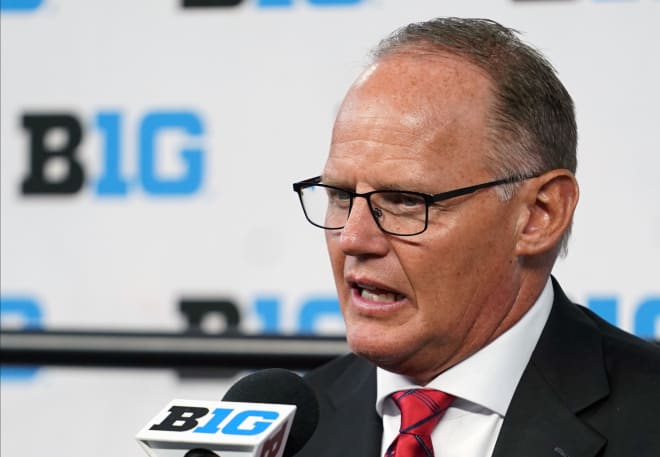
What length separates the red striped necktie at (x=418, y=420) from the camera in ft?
6.47

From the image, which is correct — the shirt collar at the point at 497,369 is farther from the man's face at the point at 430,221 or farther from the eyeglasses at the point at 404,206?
the eyeglasses at the point at 404,206

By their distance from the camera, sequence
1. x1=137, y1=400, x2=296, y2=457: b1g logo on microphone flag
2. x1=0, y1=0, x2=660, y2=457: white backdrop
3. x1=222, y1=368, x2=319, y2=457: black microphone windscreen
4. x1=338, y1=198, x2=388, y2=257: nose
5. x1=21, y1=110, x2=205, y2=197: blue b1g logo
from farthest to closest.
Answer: x1=21, y1=110, x2=205, y2=197: blue b1g logo
x1=0, y1=0, x2=660, y2=457: white backdrop
x1=338, y1=198, x2=388, y2=257: nose
x1=222, y1=368, x2=319, y2=457: black microphone windscreen
x1=137, y1=400, x2=296, y2=457: b1g logo on microphone flag

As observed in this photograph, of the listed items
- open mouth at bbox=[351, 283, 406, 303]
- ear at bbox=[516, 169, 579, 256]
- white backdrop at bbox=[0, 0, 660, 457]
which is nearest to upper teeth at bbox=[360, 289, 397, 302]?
open mouth at bbox=[351, 283, 406, 303]

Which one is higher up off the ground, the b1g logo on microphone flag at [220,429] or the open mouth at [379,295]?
the open mouth at [379,295]

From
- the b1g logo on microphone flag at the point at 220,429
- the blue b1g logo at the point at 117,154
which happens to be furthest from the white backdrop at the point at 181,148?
the b1g logo on microphone flag at the point at 220,429

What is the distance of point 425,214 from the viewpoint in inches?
76.0

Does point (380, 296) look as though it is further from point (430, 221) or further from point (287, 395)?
point (287, 395)

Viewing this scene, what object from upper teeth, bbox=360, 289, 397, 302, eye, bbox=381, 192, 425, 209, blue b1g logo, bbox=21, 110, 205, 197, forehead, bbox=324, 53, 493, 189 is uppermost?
forehead, bbox=324, 53, 493, 189

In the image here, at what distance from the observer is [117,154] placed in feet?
9.20

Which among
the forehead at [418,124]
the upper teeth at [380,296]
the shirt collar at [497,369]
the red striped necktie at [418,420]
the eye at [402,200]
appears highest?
the forehead at [418,124]

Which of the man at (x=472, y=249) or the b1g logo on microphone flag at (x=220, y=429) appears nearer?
the b1g logo on microphone flag at (x=220, y=429)

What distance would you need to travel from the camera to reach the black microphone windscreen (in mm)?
1781

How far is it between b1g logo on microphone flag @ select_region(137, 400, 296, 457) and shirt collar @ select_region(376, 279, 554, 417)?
50 cm

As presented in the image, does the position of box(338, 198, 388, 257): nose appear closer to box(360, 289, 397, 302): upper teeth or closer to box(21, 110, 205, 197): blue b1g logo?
box(360, 289, 397, 302): upper teeth
